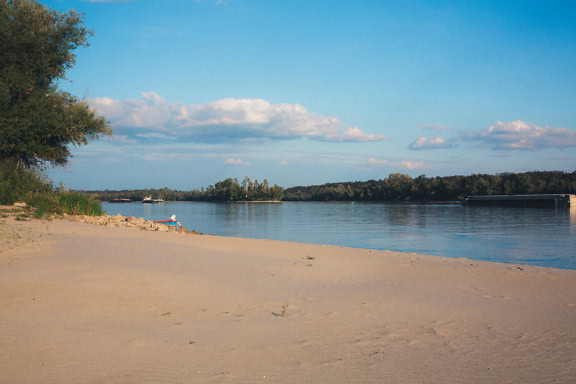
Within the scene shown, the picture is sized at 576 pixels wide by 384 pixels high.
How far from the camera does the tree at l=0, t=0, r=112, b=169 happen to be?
22953 millimetres

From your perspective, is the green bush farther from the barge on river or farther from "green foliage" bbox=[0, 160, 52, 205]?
the barge on river

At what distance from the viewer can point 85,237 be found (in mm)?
14102

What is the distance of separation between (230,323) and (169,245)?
8.19 m

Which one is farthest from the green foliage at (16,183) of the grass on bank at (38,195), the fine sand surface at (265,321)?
the fine sand surface at (265,321)

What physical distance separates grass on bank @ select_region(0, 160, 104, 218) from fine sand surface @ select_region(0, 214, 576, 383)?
33.0ft

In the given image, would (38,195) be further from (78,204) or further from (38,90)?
(38,90)

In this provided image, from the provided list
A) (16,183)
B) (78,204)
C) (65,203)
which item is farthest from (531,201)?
(16,183)

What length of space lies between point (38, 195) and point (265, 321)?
19.5 meters

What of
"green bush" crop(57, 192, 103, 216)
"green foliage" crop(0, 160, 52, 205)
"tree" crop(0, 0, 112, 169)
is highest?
"tree" crop(0, 0, 112, 169)

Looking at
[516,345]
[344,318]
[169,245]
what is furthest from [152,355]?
[169,245]

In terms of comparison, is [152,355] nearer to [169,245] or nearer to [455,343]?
[455,343]

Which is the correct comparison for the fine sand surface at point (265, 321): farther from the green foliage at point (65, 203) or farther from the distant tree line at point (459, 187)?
the distant tree line at point (459, 187)

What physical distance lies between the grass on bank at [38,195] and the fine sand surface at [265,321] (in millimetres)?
10057

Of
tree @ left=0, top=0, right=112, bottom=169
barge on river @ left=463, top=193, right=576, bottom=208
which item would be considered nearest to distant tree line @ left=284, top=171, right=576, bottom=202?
barge on river @ left=463, top=193, right=576, bottom=208
